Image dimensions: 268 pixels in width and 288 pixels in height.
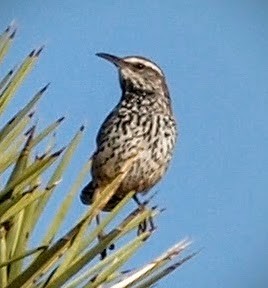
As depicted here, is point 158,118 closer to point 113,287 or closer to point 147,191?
point 147,191

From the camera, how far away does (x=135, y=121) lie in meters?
5.24

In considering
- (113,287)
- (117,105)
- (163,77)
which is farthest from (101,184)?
(113,287)

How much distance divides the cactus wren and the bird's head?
0.22m

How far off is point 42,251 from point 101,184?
152 inches

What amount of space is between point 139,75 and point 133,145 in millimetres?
966

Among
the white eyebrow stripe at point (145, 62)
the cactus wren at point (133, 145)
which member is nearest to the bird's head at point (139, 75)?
the white eyebrow stripe at point (145, 62)

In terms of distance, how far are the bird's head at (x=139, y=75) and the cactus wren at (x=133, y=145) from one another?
224mm

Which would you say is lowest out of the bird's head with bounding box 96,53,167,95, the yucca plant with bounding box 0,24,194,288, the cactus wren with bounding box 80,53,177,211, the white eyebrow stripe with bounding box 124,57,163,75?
the yucca plant with bounding box 0,24,194,288

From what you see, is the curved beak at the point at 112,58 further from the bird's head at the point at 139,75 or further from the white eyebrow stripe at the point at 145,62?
the white eyebrow stripe at the point at 145,62

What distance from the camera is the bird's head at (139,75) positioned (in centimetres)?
581

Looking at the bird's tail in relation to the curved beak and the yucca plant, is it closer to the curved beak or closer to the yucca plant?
the curved beak

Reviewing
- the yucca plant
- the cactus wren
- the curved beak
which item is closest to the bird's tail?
the cactus wren

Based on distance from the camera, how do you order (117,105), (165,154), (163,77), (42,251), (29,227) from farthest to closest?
(163,77)
(117,105)
(165,154)
(29,227)
(42,251)

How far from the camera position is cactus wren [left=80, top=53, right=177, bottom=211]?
16.4 feet
